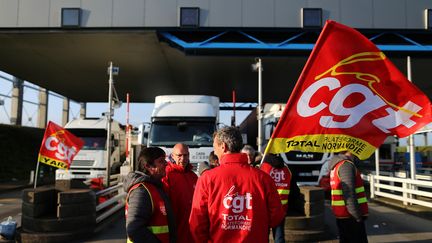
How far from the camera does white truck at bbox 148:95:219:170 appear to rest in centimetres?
1119

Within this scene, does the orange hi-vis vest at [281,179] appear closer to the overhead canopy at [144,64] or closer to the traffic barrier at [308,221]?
the traffic barrier at [308,221]

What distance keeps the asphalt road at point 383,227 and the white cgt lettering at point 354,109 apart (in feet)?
12.4

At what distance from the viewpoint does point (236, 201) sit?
2.73 meters

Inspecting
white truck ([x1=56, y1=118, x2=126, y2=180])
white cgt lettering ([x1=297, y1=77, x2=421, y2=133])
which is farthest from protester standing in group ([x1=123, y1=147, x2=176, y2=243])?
white truck ([x1=56, y1=118, x2=126, y2=180])

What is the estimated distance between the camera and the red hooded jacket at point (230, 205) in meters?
2.73

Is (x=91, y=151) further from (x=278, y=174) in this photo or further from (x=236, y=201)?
(x=236, y=201)

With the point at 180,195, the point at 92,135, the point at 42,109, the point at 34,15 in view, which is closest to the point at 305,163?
the point at 92,135

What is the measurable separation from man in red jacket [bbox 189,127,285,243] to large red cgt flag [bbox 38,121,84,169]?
8.35 meters

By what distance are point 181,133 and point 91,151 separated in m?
6.31

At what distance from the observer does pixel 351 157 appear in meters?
4.82

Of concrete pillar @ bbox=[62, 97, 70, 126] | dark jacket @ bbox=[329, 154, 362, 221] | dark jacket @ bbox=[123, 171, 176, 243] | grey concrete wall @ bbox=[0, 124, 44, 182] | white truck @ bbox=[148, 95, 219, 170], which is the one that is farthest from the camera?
concrete pillar @ bbox=[62, 97, 70, 126]

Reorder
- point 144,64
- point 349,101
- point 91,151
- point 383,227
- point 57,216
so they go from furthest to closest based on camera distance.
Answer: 1. point 144,64
2. point 91,151
3. point 383,227
4. point 57,216
5. point 349,101

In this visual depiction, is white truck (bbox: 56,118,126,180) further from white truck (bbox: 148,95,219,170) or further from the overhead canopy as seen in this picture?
white truck (bbox: 148,95,219,170)

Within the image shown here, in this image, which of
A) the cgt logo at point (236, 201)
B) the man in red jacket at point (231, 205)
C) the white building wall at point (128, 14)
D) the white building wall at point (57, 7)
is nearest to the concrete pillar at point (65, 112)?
the white building wall at point (57, 7)
